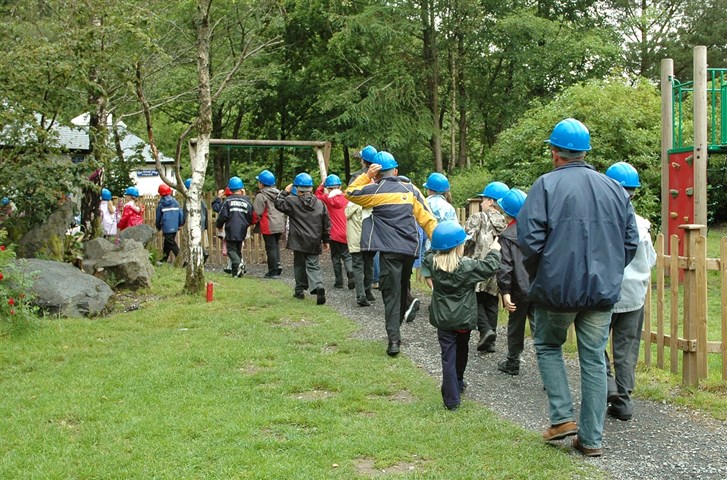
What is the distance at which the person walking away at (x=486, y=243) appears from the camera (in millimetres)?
8367

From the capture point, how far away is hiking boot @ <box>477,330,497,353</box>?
8.38 m

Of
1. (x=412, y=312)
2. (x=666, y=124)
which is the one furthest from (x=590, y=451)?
(x=666, y=124)

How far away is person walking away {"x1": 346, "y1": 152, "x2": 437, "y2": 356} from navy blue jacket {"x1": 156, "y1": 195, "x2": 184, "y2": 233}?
8.84 metres

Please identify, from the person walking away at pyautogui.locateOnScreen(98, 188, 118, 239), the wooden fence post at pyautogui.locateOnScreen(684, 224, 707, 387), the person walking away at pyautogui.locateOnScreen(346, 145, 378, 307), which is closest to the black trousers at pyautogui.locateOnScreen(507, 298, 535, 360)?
the wooden fence post at pyautogui.locateOnScreen(684, 224, 707, 387)

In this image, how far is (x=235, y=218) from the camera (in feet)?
49.9

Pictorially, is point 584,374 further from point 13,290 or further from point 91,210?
point 91,210

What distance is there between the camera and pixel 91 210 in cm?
1617

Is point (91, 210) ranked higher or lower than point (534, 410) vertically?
higher

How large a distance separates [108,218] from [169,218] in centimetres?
138

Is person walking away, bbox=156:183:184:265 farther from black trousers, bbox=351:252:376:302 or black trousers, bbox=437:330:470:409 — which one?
A: black trousers, bbox=437:330:470:409

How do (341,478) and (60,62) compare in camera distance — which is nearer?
(341,478)

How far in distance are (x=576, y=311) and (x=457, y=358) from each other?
1742 millimetres

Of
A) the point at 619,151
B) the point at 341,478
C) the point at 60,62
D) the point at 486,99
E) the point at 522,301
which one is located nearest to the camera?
the point at 341,478

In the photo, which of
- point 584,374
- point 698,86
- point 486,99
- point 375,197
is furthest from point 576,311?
point 486,99
